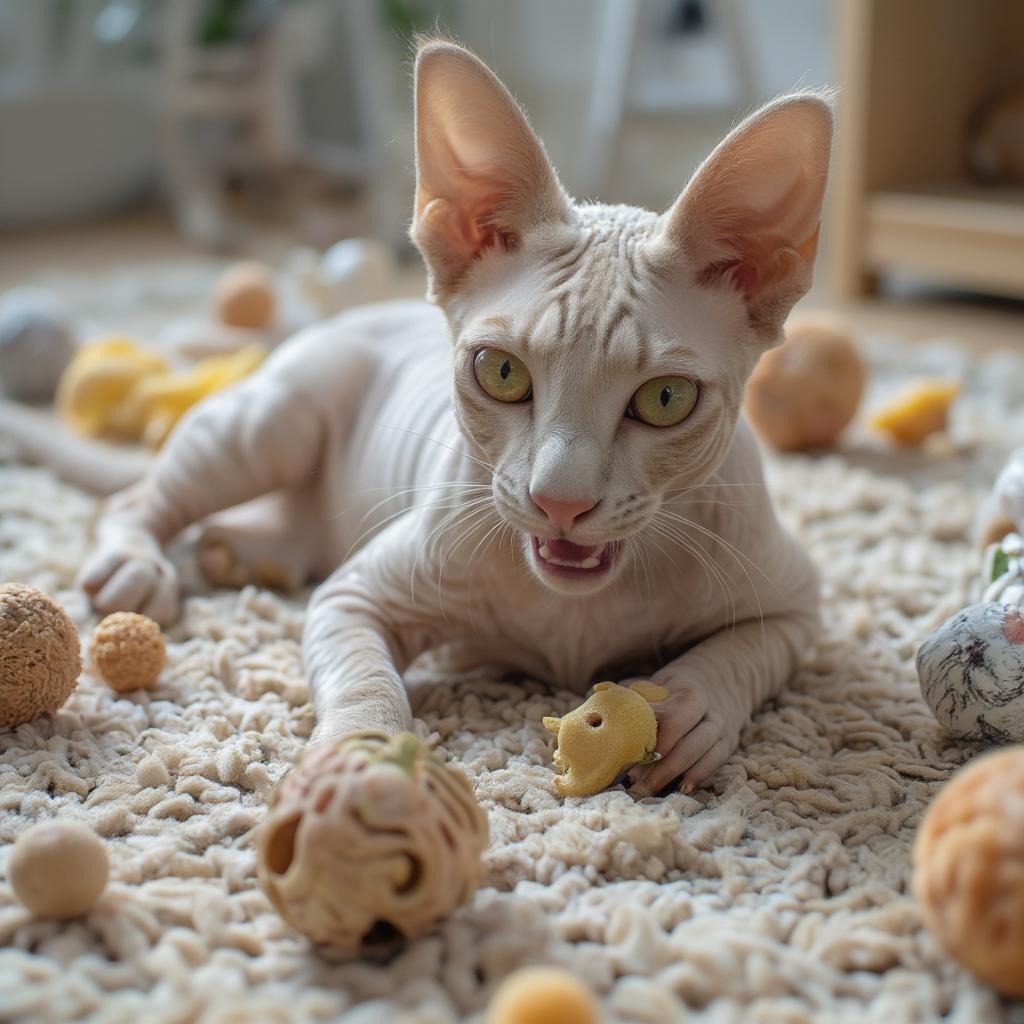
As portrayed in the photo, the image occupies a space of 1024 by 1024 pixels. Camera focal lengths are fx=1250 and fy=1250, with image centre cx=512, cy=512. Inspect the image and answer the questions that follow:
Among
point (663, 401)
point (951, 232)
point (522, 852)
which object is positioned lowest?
point (522, 852)

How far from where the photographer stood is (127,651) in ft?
4.48

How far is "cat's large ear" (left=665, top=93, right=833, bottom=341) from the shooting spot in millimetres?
1157

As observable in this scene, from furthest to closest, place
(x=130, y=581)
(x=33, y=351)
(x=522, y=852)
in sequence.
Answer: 1. (x=33, y=351)
2. (x=130, y=581)
3. (x=522, y=852)

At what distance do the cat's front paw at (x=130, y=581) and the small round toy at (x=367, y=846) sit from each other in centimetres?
66

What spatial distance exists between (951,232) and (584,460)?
2210 millimetres

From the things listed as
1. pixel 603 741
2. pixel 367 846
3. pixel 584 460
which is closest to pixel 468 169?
pixel 584 460

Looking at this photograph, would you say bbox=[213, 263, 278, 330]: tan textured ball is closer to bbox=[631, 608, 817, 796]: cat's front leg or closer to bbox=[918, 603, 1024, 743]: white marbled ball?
bbox=[631, 608, 817, 796]: cat's front leg

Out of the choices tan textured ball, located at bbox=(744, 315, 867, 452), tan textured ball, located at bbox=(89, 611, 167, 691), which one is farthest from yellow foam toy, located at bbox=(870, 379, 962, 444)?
tan textured ball, located at bbox=(89, 611, 167, 691)

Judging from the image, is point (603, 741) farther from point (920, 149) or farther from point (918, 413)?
point (920, 149)

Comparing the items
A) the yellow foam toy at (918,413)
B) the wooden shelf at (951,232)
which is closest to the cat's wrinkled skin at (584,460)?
the yellow foam toy at (918,413)

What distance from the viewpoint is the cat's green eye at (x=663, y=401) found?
1139 mm

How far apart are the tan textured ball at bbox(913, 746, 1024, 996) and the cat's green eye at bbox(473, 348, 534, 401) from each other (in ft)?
1.69

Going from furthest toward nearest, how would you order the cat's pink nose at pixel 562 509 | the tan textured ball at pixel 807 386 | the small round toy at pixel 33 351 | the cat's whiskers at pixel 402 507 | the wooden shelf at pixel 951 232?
the wooden shelf at pixel 951 232, the small round toy at pixel 33 351, the tan textured ball at pixel 807 386, the cat's whiskers at pixel 402 507, the cat's pink nose at pixel 562 509

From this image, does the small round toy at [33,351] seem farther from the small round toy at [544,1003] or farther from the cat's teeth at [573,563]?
the small round toy at [544,1003]
